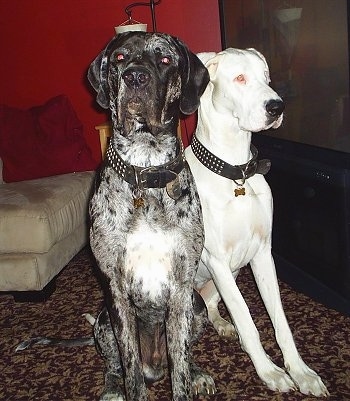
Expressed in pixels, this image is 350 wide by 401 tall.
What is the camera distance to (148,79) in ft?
6.41

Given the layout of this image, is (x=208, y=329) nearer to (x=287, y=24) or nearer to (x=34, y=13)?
(x=287, y=24)

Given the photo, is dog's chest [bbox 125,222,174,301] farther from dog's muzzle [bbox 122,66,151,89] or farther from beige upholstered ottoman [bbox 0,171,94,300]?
beige upholstered ottoman [bbox 0,171,94,300]

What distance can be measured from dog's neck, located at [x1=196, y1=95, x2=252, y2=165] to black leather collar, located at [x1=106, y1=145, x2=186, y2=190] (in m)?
0.35

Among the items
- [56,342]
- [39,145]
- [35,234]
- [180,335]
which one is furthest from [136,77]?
[39,145]

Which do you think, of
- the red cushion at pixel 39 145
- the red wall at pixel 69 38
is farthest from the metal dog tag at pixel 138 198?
the red wall at pixel 69 38

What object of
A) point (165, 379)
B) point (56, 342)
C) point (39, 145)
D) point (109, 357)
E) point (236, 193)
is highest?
point (236, 193)

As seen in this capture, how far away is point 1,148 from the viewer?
4211 millimetres

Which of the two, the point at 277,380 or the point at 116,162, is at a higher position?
the point at 116,162

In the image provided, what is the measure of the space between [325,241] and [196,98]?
3.95 feet

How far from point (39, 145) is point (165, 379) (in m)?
2.25

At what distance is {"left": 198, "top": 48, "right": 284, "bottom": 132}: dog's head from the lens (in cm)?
222

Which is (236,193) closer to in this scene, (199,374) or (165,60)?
(165,60)

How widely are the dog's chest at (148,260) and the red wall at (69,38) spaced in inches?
Answer: 111

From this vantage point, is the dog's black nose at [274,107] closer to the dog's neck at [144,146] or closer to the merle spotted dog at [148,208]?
the merle spotted dog at [148,208]
